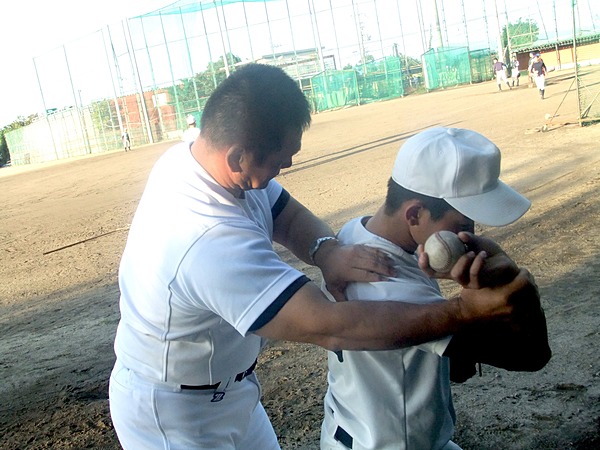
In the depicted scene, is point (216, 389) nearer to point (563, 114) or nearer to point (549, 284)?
point (549, 284)

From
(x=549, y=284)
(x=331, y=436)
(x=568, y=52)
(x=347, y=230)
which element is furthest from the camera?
(x=568, y=52)

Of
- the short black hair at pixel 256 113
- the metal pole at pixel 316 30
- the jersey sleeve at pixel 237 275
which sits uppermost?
the metal pole at pixel 316 30

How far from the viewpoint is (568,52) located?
177ft

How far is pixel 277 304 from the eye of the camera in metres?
1.99

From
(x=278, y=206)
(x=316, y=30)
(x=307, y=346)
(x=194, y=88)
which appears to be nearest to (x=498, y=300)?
(x=278, y=206)

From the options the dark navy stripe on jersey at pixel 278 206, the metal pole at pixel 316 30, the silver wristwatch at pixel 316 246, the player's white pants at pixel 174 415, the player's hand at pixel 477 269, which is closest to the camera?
the player's hand at pixel 477 269

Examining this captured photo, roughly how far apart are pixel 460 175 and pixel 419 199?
0.46ft

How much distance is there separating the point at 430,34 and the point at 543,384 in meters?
61.3

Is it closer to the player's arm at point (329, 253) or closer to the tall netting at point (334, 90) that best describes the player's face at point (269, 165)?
the player's arm at point (329, 253)

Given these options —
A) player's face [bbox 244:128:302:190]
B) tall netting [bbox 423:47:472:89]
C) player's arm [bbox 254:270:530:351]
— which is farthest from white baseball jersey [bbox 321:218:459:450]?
tall netting [bbox 423:47:472:89]

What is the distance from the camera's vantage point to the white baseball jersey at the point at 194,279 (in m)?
2.01

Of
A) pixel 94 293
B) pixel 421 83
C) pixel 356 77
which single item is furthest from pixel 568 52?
pixel 94 293

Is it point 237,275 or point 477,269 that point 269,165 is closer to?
point 237,275

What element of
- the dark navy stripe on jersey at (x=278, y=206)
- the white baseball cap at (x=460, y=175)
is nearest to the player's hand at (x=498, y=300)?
the white baseball cap at (x=460, y=175)
